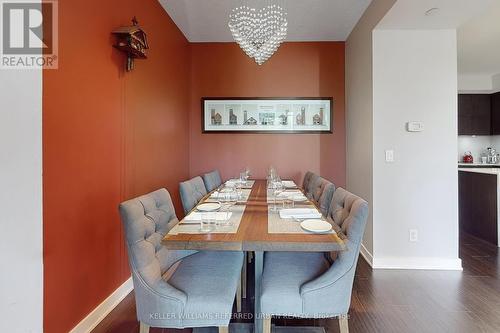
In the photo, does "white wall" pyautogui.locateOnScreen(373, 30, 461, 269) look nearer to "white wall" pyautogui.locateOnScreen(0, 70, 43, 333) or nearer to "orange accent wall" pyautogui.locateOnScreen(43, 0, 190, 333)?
"orange accent wall" pyautogui.locateOnScreen(43, 0, 190, 333)

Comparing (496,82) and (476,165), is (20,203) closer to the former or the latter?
(476,165)

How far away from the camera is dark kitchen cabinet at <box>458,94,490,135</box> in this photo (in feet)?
17.8

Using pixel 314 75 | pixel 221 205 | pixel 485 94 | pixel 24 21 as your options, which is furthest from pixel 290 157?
pixel 485 94

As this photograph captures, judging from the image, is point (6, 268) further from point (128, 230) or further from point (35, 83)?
point (35, 83)

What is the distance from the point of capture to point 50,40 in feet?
4.87

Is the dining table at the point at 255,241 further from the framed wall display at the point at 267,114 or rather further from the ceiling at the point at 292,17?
the ceiling at the point at 292,17

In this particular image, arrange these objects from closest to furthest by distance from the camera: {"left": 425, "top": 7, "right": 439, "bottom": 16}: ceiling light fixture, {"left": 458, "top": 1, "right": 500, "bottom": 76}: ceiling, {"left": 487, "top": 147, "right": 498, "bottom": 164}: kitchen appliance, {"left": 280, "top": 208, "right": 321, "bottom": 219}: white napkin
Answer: {"left": 280, "top": 208, "right": 321, "bottom": 219}: white napkin, {"left": 425, "top": 7, "right": 439, "bottom": 16}: ceiling light fixture, {"left": 458, "top": 1, "right": 500, "bottom": 76}: ceiling, {"left": 487, "top": 147, "right": 498, "bottom": 164}: kitchen appliance

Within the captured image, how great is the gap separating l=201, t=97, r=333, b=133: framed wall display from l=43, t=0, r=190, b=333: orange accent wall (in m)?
1.12

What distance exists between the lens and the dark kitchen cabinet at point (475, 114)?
17.8ft

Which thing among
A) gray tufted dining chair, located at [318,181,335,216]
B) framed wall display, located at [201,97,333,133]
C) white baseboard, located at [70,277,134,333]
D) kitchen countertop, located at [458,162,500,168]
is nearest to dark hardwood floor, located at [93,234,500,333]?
white baseboard, located at [70,277,134,333]

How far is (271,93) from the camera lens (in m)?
3.88

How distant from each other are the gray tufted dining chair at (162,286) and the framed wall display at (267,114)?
249 cm

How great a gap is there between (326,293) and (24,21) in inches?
79.8

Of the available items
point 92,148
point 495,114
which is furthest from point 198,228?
point 495,114
